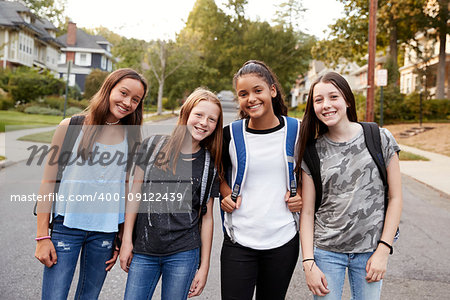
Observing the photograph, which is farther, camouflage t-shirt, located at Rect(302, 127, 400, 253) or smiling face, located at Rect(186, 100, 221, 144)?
smiling face, located at Rect(186, 100, 221, 144)

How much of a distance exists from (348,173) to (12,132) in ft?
61.2

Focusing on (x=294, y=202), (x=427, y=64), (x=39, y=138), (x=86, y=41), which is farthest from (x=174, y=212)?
(x=86, y=41)

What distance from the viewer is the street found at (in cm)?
407

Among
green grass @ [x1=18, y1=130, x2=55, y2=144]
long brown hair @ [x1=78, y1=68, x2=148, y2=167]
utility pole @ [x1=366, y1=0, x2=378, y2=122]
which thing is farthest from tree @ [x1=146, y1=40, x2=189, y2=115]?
Result: long brown hair @ [x1=78, y1=68, x2=148, y2=167]

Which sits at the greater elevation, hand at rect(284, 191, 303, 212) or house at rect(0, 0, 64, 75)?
house at rect(0, 0, 64, 75)

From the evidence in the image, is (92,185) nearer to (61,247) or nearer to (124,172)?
(124,172)

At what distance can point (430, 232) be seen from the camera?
6.39 m

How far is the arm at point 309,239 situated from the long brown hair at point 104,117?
1084 millimetres

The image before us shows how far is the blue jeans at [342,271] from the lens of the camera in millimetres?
2424

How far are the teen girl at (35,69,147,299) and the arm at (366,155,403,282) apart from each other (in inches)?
59.4

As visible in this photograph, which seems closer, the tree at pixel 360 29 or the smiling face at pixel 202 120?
the smiling face at pixel 202 120

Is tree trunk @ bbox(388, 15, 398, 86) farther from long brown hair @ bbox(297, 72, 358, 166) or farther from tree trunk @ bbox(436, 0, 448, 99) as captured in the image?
long brown hair @ bbox(297, 72, 358, 166)

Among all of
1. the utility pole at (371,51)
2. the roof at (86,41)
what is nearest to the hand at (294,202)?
the utility pole at (371,51)

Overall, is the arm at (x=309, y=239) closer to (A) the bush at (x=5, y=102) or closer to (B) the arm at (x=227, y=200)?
(B) the arm at (x=227, y=200)
